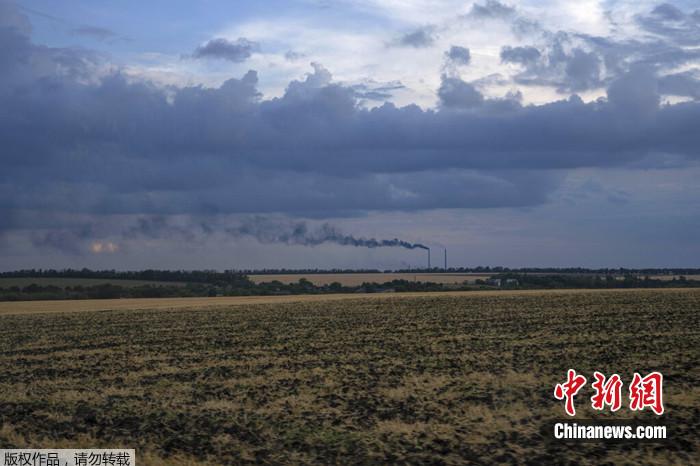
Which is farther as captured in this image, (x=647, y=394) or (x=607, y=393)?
(x=607, y=393)

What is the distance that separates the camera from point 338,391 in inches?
784

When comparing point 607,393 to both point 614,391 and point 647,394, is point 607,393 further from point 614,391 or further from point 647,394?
point 647,394

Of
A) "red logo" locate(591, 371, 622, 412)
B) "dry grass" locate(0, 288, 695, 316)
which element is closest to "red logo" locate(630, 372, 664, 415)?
"red logo" locate(591, 371, 622, 412)

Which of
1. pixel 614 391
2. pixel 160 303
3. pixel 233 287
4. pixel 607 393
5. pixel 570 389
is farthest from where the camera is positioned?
pixel 233 287

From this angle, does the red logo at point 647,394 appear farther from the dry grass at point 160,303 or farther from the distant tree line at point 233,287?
the distant tree line at point 233,287

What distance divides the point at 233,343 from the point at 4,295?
76.5 m

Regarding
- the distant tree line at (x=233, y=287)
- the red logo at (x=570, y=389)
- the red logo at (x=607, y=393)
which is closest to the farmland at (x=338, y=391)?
the red logo at (x=570, y=389)

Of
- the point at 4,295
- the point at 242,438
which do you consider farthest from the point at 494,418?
the point at 4,295

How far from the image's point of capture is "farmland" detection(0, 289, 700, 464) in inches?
571

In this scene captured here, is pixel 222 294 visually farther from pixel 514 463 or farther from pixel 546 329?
pixel 514 463

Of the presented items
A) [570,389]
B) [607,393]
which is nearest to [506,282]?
[570,389]

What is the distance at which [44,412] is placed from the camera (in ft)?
60.8

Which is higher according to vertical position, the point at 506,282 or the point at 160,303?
the point at 506,282

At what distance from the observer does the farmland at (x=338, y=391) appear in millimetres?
14500
